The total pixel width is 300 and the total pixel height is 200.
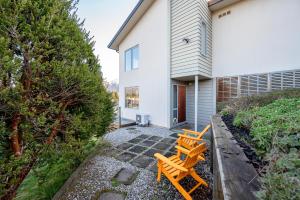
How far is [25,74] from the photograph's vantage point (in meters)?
1.92

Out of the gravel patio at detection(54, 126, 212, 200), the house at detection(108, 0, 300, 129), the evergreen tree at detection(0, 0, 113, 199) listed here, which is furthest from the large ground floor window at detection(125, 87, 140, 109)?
the evergreen tree at detection(0, 0, 113, 199)

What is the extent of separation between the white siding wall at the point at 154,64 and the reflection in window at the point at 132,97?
1.18ft

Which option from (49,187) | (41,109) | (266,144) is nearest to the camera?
(266,144)

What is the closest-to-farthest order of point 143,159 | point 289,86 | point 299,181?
point 299,181
point 143,159
point 289,86

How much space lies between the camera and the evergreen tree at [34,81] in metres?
1.70

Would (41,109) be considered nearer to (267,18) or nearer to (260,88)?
(260,88)

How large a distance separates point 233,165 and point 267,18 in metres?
6.90

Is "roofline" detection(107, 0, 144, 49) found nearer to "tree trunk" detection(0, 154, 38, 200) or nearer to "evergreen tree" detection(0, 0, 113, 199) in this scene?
"evergreen tree" detection(0, 0, 113, 199)

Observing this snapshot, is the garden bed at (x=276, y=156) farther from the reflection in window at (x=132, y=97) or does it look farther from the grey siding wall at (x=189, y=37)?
the reflection in window at (x=132, y=97)

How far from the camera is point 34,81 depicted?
197 cm

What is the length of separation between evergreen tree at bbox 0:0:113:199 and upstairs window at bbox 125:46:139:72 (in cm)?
666

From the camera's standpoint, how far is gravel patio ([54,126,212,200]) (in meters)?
2.51

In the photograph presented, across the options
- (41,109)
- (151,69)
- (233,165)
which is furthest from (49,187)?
(151,69)

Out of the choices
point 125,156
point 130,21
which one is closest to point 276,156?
point 125,156
